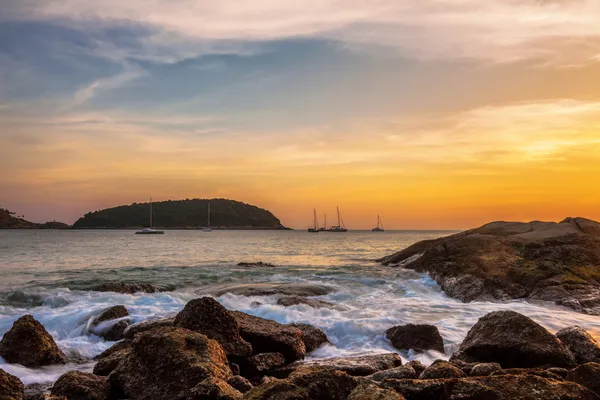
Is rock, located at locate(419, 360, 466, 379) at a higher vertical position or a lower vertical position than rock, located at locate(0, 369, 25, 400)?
higher

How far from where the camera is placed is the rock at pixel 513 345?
29.3ft

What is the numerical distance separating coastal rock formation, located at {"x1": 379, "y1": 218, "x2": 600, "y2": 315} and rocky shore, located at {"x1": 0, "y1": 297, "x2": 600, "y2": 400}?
7.85 metres

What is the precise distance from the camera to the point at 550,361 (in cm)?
891

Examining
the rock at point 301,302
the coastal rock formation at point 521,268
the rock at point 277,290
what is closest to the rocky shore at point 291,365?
the rock at point 301,302

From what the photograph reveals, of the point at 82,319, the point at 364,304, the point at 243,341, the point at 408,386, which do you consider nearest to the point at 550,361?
the point at 408,386

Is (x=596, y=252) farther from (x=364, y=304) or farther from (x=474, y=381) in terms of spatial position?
(x=474, y=381)

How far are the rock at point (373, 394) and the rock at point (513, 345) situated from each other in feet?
14.8

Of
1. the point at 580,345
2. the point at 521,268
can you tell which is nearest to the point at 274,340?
the point at 580,345

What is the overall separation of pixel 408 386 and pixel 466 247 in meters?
18.8

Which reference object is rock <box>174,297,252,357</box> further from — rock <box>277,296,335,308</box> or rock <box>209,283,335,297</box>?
rock <box>209,283,335,297</box>

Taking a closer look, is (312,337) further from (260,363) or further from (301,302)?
(301,302)

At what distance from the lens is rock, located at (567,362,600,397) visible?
657 cm

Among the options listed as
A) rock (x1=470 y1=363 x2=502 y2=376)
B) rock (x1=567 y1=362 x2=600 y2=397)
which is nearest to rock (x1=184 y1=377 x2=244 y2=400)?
rock (x1=470 y1=363 x2=502 y2=376)

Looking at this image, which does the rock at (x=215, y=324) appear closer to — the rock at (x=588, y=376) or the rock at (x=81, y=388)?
the rock at (x=81, y=388)
